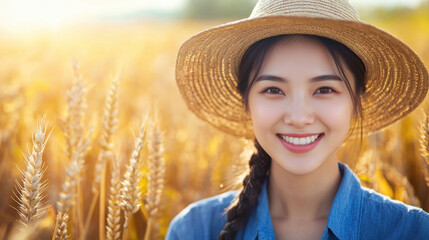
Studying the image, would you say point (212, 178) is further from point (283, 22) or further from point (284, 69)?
point (283, 22)

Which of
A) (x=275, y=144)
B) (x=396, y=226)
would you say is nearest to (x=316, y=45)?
(x=275, y=144)

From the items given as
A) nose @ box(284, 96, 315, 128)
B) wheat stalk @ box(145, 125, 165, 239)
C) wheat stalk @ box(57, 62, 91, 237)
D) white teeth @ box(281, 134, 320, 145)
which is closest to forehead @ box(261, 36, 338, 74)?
nose @ box(284, 96, 315, 128)

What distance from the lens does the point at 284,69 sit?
1.37 meters

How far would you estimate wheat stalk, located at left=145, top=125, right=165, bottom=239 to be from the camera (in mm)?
1457

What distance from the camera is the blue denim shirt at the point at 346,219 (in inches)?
54.0

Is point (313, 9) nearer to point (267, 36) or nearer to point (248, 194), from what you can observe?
point (267, 36)

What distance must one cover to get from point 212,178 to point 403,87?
1138 millimetres

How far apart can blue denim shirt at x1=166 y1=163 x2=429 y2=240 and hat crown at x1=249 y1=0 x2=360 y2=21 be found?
25.1 inches

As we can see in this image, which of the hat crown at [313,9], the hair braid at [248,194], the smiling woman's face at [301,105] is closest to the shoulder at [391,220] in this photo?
the smiling woman's face at [301,105]

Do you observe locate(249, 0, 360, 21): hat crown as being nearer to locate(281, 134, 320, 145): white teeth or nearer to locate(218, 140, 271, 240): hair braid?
locate(281, 134, 320, 145): white teeth

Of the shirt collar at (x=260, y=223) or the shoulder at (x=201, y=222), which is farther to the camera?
the shoulder at (x=201, y=222)

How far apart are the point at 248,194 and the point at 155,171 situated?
39cm

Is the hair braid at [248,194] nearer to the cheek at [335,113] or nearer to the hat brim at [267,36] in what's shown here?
the hat brim at [267,36]

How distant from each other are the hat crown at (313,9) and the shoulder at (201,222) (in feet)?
2.70
